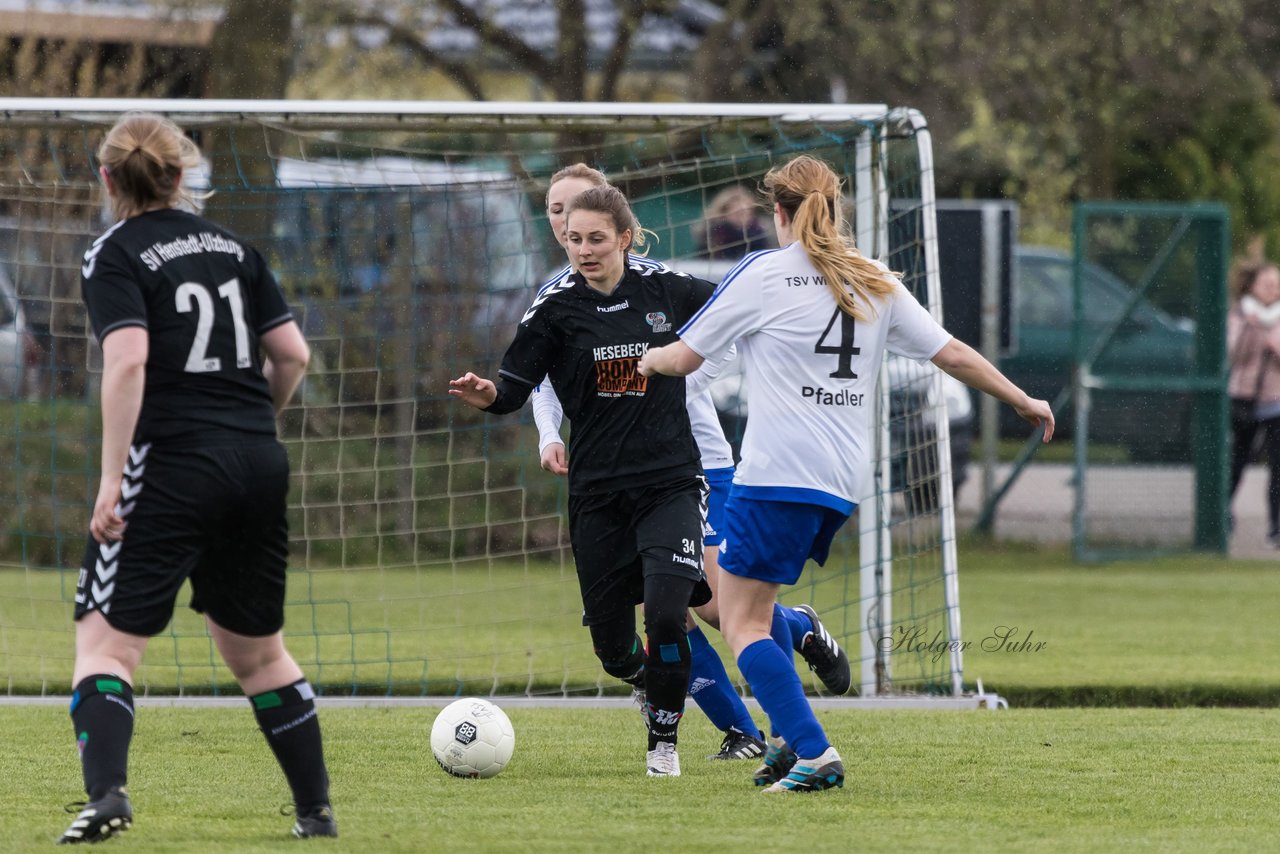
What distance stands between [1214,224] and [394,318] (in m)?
6.17

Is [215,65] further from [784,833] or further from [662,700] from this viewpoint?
[784,833]

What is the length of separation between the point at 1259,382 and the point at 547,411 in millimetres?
9407

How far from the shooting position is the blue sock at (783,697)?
16.4 ft

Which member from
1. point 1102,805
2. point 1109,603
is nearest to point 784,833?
point 1102,805

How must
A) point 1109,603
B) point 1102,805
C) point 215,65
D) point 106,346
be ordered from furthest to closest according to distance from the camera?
1. point 215,65
2. point 1109,603
3. point 1102,805
4. point 106,346

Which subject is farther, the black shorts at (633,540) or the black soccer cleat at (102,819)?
the black shorts at (633,540)

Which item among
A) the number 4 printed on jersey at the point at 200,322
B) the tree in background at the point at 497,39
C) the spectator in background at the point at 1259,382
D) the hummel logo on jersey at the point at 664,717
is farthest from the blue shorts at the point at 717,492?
the tree in background at the point at 497,39

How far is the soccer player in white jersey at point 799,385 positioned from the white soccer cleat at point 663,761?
18.7 inches

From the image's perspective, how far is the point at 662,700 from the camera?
541cm

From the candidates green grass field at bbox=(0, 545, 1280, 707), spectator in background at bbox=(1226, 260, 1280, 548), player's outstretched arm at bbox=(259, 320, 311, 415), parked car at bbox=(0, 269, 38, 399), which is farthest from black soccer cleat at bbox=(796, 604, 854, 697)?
spectator in background at bbox=(1226, 260, 1280, 548)

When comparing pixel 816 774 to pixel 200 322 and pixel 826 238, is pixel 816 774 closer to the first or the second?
pixel 826 238

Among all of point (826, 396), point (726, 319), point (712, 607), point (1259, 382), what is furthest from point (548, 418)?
point (1259, 382)

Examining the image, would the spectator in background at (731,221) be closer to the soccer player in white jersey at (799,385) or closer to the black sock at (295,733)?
the soccer player in white jersey at (799,385)

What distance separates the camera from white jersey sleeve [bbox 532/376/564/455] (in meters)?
5.75
